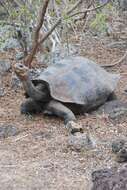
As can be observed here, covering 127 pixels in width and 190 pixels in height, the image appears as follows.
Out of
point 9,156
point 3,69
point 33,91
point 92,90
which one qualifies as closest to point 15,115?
point 33,91

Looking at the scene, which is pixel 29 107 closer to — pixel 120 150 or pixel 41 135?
pixel 41 135

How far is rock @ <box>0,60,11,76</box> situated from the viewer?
28.8 ft

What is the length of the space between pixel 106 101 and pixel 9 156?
2151mm

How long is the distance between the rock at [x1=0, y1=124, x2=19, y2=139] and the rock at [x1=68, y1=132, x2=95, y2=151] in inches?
30.0

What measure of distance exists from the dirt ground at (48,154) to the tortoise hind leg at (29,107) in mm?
90

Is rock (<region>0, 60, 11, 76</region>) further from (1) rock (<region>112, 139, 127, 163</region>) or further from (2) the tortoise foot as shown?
(1) rock (<region>112, 139, 127, 163</region>)

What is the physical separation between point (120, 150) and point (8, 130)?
1.62 meters

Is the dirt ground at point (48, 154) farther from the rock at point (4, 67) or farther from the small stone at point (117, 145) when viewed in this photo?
the rock at point (4, 67)

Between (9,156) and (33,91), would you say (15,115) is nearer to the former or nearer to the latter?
(33,91)

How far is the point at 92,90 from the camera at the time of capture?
6.90m

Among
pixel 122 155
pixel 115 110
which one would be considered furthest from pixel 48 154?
pixel 115 110

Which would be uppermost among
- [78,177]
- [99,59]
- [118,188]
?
[118,188]

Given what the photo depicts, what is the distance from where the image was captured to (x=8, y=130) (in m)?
6.18

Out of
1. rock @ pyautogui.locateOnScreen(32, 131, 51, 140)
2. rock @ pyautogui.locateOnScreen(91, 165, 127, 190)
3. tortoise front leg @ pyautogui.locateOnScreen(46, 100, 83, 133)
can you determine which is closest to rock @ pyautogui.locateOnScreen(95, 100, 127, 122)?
tortoise front leg @ pyautogui.locateOnScreen(46, 100, 83, 133)
